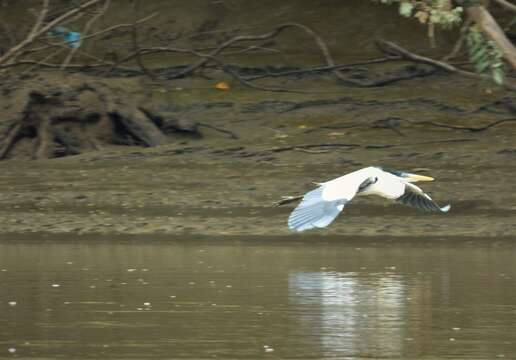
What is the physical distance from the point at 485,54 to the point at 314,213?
168 inches

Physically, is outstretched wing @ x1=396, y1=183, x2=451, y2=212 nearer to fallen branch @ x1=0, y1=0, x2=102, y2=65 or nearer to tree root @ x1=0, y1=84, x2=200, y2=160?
fallen branch @ x1=0, y1=0, x2=102, y2=65

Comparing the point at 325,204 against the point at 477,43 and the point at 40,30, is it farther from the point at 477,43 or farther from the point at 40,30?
the point at 40,30

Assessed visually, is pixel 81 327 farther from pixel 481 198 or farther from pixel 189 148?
pixel 189 148

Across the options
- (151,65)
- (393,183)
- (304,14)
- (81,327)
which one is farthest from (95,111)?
(81,327)

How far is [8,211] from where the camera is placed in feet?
47.2

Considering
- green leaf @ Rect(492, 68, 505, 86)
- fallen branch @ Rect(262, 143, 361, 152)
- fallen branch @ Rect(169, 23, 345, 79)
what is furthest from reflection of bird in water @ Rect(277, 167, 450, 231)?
fallen branch @ Rect(169, 23, 345, 79)

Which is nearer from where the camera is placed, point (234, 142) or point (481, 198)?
point (481, 198)

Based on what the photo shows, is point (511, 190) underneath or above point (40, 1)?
underneath

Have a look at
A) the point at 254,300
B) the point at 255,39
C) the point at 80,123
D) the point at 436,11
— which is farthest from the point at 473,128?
the point at 254,300

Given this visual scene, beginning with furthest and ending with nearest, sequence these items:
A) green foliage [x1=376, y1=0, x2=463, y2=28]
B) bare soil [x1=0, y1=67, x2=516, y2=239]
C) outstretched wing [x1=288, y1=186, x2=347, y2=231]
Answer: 1. bare soil [x1=0, y1=67, x2=516, y2=239]
2. green foliage [x1=376, y1=0, x2=463, y2=28]
3. outstretched wing [x1=288, y1=186, x2=347, y2=231]

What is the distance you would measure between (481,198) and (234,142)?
3.42 meters

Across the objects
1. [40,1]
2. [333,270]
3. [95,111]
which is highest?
[40,1]

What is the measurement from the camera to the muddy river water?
26.9 ft

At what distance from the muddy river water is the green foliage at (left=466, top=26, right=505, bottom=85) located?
2.24 metres
